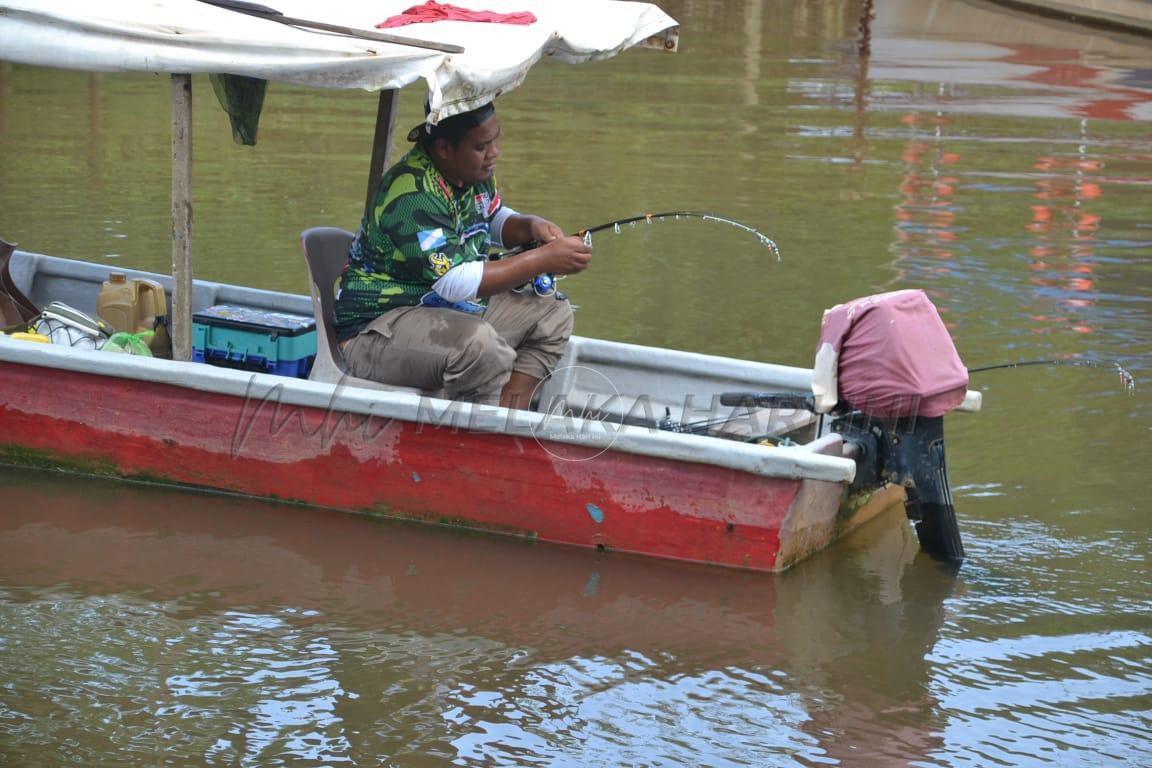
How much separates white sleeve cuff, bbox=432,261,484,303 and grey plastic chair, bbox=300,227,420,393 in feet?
1.61

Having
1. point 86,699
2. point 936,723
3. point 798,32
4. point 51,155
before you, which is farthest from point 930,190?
point 798,32

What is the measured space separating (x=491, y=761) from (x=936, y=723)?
1.41 m

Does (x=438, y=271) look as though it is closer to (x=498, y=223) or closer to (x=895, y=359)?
(x=498, y=223)

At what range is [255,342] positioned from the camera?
22.2ft

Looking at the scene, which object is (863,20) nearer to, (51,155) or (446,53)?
(51,155)

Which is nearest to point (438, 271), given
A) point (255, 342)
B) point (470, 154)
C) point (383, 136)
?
point (470, 154)

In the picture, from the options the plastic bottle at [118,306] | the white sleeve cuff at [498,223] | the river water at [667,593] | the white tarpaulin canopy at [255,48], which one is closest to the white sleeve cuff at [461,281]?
the white tarpaulin canopy at [255,48]

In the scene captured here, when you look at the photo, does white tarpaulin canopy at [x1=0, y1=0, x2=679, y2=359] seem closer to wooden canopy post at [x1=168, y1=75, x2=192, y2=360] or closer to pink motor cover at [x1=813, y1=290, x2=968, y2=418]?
wooden canopy post at [x1=168, y1=75, x2=192, y2=360]

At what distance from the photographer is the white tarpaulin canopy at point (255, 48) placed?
559cm

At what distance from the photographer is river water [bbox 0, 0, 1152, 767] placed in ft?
15.4

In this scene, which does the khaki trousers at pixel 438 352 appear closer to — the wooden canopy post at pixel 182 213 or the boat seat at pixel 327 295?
the boat seat at pixel 327 295

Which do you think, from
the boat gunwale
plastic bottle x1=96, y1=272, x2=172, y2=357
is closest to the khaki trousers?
the boat gunwale

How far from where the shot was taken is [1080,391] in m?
7.96

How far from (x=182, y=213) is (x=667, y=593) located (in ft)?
8.03
